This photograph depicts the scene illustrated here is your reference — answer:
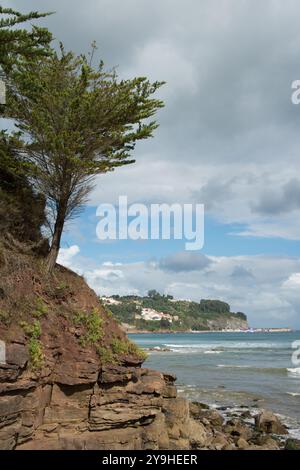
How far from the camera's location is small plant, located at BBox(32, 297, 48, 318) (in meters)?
12.7

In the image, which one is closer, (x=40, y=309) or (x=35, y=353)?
(x=35, y=353)

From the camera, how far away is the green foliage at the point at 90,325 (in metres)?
13.3

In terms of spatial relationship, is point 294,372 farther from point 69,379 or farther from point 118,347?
point 69,379

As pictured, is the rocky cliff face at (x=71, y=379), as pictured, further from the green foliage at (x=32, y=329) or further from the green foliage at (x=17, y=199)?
the green foliage at (x=17, y=199)

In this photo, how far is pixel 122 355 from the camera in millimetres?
13414

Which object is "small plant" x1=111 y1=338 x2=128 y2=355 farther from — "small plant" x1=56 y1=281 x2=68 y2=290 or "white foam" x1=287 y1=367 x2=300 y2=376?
"white foam" x1=287 y1=367 x2=300 y2=376

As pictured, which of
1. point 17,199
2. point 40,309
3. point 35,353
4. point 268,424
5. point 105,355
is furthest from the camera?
point 268,424

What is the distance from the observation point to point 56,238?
14.9 meters

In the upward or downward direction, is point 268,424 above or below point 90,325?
below

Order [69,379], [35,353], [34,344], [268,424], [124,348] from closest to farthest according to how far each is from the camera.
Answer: [35,353]
[34,344]
[69,379]
[124,348]
[268,424]

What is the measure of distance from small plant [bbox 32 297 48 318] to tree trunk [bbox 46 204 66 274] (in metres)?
1.59

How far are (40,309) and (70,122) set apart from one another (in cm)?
615

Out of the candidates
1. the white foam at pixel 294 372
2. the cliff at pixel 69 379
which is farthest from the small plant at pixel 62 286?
the white foam at pixel 294 372

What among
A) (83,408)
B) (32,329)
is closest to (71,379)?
(83,408)
